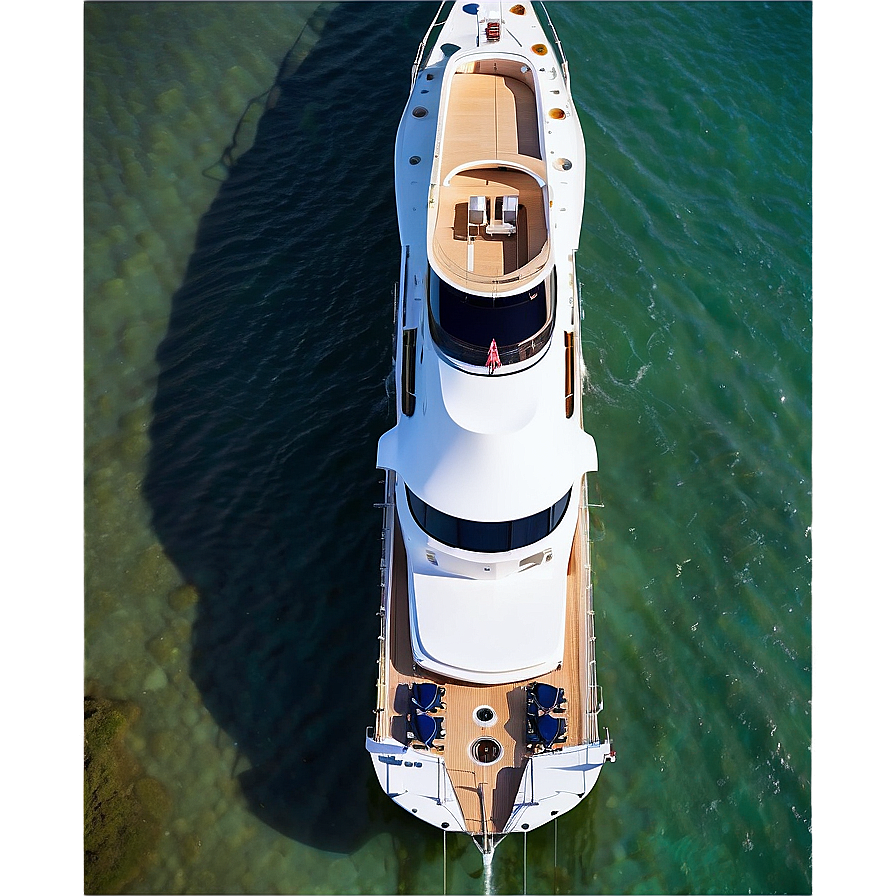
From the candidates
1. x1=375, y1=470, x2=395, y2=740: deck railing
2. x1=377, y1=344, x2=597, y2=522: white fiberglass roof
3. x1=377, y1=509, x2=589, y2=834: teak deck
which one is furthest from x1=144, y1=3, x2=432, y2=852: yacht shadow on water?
x1=377, y1=344, x2=597, y2=522: white fiberglass roof

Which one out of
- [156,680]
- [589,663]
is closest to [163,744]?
[156,680]

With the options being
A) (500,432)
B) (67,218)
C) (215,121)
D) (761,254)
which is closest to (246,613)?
(500,432)

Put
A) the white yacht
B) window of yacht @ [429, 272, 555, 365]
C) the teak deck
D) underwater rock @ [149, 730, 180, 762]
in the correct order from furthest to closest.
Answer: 1. underwater rock @ [149, 730, 180, 762]
2. window of yacht @ [429, 272, 555, 365]
3. the teak deck
4. the white yacht

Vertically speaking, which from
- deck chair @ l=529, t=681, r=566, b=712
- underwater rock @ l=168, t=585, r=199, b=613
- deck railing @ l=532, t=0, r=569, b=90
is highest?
deck railing @ l=532, t=0, r=569, b=90

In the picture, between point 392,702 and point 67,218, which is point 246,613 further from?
point 67,218

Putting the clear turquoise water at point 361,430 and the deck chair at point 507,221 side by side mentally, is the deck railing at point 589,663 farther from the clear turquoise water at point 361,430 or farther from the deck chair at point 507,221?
the deck chair at point 507,221

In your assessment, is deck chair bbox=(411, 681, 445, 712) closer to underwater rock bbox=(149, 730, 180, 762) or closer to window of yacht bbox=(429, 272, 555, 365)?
underwater rock bbox=(149, 730, 180, 762)
